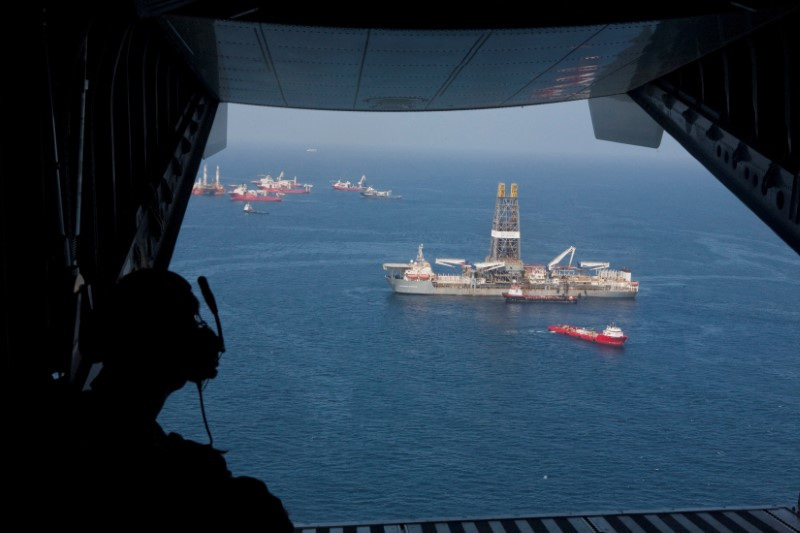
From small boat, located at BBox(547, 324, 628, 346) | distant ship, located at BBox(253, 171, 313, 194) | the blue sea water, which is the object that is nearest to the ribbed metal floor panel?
the blue sea water

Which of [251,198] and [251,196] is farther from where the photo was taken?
[251,196]

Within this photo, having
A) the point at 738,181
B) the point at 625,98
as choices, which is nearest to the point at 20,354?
the point at 738,181

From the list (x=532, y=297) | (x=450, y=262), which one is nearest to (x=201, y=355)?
(x=532, y=297)

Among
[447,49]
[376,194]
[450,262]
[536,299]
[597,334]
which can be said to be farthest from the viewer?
[376,194]

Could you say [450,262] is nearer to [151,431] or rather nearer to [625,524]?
[625,524]

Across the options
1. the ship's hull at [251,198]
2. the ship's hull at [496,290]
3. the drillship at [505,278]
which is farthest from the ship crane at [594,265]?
the ship's hull at [251,198]

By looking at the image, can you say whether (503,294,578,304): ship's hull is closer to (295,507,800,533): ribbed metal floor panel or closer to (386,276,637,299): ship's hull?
(386,276,637,299): ship's hull

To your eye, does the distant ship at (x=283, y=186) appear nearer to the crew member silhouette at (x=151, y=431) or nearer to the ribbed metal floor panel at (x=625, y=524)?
the ribbed metal floor panel at (x=625, y=524)
